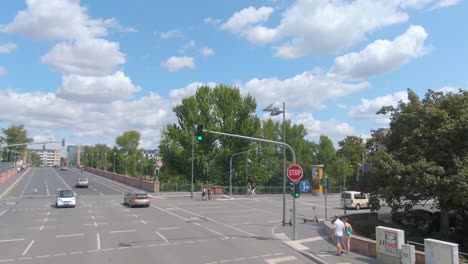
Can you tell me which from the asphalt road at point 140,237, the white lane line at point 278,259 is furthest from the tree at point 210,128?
the white lane line at point 278,259

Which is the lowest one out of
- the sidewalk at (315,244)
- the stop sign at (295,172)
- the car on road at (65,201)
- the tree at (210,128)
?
the sidewalk at (315,244)

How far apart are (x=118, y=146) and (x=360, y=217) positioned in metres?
131

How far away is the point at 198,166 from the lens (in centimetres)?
7319

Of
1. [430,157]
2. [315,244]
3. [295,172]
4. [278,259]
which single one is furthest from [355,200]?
[278,259]

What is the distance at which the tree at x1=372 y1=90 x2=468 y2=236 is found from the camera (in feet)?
76.6

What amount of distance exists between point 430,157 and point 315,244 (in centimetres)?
815

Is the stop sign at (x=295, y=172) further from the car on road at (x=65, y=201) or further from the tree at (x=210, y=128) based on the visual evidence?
the tree at (x=210, y=128)

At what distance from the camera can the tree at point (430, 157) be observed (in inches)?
920

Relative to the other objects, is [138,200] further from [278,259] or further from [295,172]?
[278,259]

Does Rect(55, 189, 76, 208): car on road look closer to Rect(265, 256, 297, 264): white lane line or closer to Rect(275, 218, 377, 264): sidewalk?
Rect(275, 218, 377, 264): sidewalk

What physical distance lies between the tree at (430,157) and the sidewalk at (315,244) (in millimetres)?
4383

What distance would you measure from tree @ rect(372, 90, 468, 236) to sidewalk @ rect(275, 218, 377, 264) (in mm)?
4383

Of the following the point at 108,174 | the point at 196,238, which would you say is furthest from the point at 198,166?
the point at 196,238

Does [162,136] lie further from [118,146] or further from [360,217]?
[118,146]
